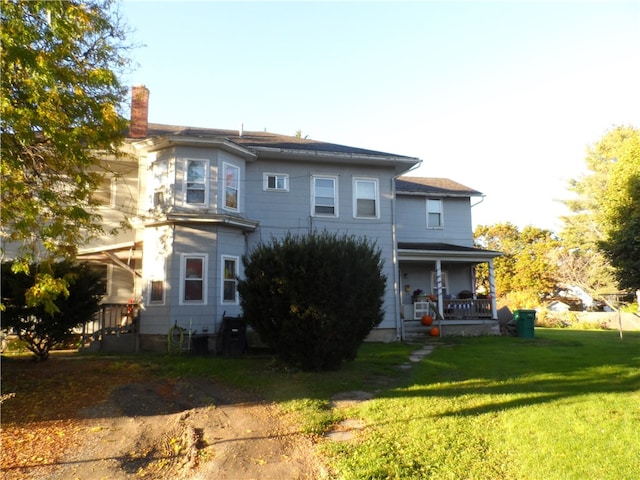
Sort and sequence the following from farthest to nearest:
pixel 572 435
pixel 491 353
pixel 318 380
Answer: pixel 491 353 < pixel 318 380 < pixel 572 435

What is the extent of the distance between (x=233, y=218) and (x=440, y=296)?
9.29m

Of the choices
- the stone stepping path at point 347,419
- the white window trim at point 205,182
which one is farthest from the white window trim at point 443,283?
the white window trim at point 205,182

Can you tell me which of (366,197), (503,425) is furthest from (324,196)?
(503,425)

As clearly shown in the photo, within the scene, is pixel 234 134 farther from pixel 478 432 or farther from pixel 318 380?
pixel 478 432

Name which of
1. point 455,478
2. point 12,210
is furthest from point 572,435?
point 12,210

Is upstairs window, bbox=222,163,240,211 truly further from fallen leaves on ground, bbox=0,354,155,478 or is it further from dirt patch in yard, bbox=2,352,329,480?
dirt patch in yard, bbox=2,352,329,480

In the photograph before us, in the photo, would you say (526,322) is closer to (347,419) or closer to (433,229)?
(433,229)

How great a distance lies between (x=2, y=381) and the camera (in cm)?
905

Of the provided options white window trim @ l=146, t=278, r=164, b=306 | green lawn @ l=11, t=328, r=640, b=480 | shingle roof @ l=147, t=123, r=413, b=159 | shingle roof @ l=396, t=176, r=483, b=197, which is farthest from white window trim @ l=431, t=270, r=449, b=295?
white window trim @ l=146, t=278, r=164, b=306

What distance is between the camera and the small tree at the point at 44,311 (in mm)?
10438

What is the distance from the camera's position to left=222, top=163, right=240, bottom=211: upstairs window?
50.4 feet

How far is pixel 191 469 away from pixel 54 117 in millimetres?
5657

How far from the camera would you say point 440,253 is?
18875 mm

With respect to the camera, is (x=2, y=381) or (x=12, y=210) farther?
(x=2, y=381)
